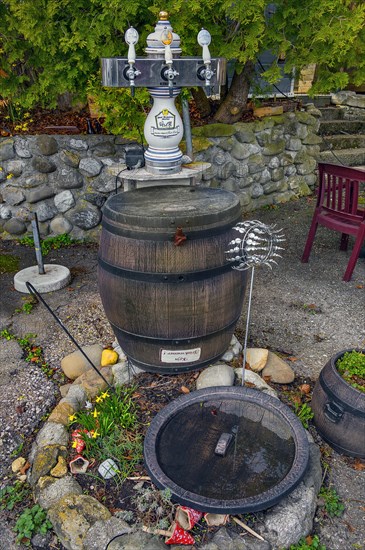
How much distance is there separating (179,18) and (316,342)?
293 centimetres

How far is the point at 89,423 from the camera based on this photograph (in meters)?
2.75

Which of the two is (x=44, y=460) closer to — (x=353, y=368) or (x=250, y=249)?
(x=250, y=249)

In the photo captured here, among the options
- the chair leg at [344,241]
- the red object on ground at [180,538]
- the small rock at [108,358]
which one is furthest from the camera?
the chair leg at [344,241]

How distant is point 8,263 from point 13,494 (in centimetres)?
295

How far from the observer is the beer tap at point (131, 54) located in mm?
3066

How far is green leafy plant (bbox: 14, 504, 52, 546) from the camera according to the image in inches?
92.0

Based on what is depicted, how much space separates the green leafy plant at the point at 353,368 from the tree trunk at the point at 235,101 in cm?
402

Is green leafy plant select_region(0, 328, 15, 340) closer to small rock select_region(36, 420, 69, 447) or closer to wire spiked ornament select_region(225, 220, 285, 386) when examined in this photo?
small rock select_region(36, 420, 69, 447)

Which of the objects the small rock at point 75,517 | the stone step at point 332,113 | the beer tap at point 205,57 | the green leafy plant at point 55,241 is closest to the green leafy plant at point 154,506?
the small rock at point 75,517

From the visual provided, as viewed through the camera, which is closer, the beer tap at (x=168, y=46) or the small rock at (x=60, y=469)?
the small rock at (x=60, y=469)

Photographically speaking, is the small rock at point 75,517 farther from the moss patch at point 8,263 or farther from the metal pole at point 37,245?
the moss patch at point 8,263

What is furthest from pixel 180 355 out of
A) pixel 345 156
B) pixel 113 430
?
pixel 345 156

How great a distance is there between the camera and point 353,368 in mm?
2740

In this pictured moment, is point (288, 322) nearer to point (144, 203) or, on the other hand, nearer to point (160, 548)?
point (144, 203)
